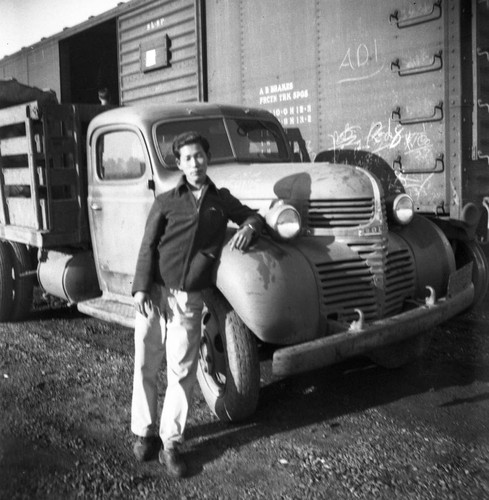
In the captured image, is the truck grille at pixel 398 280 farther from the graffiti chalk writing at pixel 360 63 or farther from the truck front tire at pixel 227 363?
the graffiti chalk writing at pixel 360 63

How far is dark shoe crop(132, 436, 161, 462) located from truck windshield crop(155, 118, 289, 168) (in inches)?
82.4

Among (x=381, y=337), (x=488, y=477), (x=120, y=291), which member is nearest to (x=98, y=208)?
(x=120, y=291)

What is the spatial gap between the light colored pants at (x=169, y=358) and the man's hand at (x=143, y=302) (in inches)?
1.6

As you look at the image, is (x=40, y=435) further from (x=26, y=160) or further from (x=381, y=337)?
(x=26, y=160)

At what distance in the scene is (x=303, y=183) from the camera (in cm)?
426

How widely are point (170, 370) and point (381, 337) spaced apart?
1.20 metres

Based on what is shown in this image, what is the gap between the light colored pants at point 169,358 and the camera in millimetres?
3342

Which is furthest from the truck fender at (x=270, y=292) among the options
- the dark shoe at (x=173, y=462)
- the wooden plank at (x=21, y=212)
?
the wooden plank at (x=21, y=212)

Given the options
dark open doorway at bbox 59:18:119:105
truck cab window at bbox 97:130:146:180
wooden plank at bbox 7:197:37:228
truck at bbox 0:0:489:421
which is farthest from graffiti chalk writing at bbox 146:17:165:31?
truck cab window at bbox 97:130:146:180

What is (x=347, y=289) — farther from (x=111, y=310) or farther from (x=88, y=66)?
(x=88, y=66)

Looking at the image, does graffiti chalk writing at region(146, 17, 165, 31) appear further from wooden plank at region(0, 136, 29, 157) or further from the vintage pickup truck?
wooden plank at region(0, 136, 29, 157)

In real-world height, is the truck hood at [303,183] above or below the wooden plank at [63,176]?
below

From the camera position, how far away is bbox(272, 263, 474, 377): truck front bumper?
11.3ft

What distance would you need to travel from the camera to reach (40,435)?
3.79 metres
